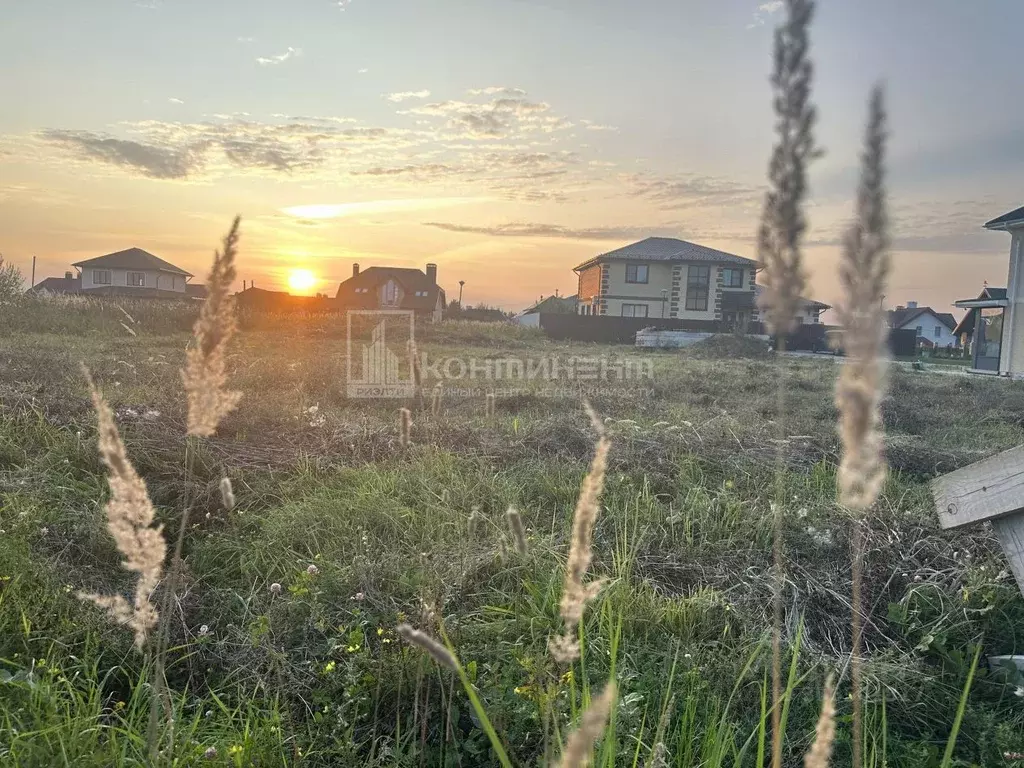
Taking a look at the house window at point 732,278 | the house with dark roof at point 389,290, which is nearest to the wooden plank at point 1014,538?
the house window at point 732,278

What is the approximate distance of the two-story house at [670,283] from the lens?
39.2m

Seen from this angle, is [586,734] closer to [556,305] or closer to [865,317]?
[865,317]

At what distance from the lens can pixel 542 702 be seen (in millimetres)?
1591

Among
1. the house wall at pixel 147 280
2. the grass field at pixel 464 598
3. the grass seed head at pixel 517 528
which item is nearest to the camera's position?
the grass seed head at pixel 517 528

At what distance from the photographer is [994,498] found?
190cm

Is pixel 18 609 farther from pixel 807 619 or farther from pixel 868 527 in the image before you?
pixel 868 527

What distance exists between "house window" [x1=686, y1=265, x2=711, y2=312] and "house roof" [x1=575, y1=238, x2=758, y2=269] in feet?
2.45

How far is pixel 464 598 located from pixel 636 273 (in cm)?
3901

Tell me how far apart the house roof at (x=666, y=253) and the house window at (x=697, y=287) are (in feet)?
2.45

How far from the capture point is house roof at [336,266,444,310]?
48375mm

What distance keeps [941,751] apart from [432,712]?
1544mm

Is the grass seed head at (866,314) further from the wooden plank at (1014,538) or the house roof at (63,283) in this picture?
the house roof at (63,283)

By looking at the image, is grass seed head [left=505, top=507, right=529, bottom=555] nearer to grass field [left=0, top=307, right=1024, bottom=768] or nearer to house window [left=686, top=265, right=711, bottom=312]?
grass field [left=0, top=307, right=1024, bottom=768]

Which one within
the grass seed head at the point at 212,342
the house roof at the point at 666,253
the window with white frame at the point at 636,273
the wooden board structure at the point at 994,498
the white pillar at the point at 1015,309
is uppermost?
the house roof at the point at 666,253
